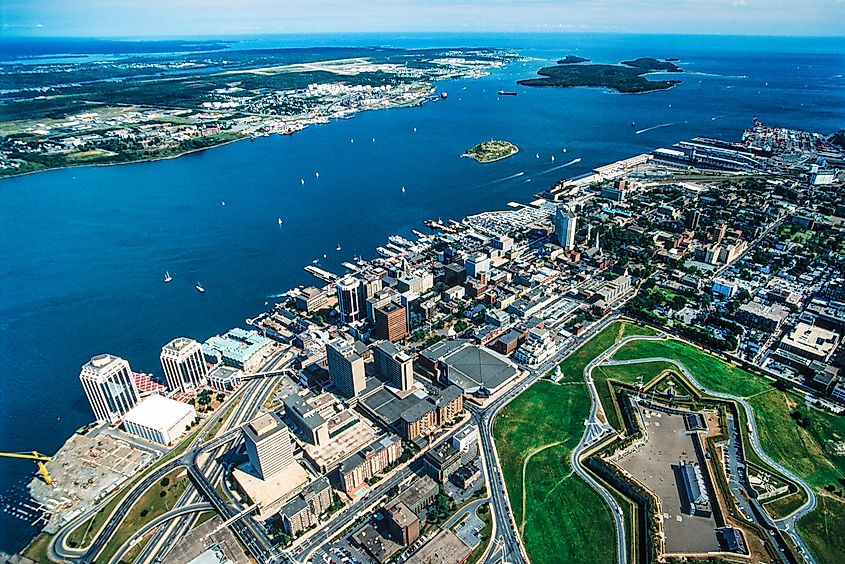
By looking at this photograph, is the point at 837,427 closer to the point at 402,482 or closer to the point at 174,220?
the point at 402,482

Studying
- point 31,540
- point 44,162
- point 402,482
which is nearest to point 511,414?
point 402,482

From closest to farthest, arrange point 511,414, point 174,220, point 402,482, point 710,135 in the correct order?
point 402,482
point 511,414
point 174,220
point 710,135

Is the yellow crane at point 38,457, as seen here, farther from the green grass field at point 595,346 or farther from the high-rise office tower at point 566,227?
the high-rise office tower at point 566,227

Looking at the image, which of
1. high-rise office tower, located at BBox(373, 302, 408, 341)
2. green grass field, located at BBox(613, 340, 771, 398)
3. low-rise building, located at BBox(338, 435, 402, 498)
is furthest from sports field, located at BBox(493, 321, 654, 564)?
high-rise office tower, located at BBox(373, 302, 408, 341)

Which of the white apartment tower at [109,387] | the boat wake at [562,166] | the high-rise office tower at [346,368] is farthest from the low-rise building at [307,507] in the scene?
the boat wake at [562,166]

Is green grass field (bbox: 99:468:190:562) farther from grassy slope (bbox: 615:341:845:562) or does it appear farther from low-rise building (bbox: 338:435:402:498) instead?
grassy slope (bbox: 615:341:845:562)

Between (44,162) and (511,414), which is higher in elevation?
(44,162)
